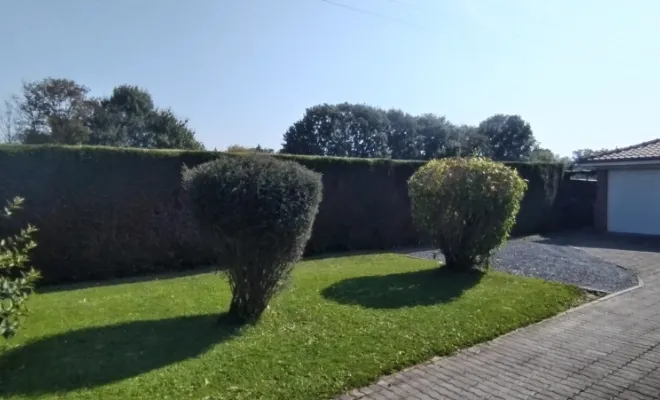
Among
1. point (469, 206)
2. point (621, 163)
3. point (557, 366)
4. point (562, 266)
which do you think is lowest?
point (562, 266)

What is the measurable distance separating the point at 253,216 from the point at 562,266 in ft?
25.6

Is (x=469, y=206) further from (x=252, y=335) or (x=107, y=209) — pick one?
(x=107, y=209)

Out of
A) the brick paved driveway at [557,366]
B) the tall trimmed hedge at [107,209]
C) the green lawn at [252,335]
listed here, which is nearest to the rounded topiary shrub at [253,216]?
the green lawn at [252,335]

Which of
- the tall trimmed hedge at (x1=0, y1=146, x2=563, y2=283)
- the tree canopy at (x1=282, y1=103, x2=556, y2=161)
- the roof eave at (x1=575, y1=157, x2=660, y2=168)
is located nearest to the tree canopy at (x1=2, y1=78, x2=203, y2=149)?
the tree canopy at (x1=282, y1=103, x2=556, y2=161)

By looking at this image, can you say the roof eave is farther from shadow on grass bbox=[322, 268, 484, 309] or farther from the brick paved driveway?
the brick paved driveway

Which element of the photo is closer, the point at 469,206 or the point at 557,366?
the point at 557,366

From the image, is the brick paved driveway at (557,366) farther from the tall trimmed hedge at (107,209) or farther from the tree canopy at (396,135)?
the tree canopy at (396,135)

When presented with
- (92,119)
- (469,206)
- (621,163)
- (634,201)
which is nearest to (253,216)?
(469,206)

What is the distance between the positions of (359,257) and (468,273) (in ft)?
11.4

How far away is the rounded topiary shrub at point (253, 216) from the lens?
5195mm

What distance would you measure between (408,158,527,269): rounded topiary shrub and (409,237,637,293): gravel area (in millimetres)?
1268

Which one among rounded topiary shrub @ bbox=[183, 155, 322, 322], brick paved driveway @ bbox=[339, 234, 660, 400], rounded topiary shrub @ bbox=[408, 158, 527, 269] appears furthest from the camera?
rounded topiary shrub @ bbox=[408, 158, 527, 269]

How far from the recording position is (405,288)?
773cm

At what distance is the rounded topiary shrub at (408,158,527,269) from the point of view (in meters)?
8.57
